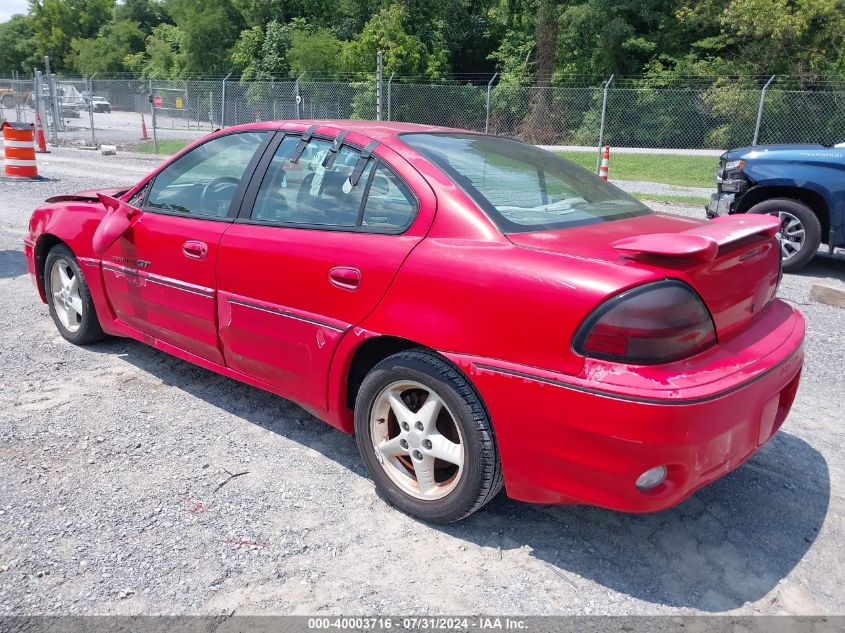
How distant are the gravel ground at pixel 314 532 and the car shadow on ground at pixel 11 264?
11.2ft

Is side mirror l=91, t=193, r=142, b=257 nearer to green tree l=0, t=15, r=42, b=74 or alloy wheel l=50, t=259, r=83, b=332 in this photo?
alloy wheel l=50, t=259, r=83, b=332

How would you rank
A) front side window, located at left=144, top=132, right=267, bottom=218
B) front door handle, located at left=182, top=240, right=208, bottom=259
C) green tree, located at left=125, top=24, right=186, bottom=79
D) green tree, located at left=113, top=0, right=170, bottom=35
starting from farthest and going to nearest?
green tree, located at left=113, top=0, right=170, bottom=35
green tree, located at left=125, top=24, right=186, bottom=79
front side window, located at left=144, top=132, right=267, bottom=218
front door handle, located at left=182, top=240, right=208, bottom=259

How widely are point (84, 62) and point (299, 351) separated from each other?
72349 millimetres

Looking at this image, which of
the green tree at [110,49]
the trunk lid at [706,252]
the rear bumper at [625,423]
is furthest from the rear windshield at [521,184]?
the green tree at [110,49]

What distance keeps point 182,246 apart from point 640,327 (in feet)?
8.22

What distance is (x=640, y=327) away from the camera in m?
2.34

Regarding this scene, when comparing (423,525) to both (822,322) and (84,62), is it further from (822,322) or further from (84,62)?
(84,62)

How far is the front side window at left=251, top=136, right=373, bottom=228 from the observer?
3.21 m

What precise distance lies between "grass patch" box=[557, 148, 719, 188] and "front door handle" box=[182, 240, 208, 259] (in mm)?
14789

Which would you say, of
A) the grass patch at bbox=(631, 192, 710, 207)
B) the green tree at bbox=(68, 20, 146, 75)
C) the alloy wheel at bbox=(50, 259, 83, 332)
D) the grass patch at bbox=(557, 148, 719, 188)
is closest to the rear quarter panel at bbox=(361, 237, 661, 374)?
the alloy wheel at bbox=(50, 259, 83, 332)

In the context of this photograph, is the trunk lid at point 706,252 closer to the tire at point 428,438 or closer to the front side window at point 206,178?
the tire at point 428,438

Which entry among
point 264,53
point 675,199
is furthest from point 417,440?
point 264,53

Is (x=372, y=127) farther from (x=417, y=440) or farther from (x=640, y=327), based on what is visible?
(x=640, y=327)

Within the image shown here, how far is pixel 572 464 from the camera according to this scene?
2461 millimetres
